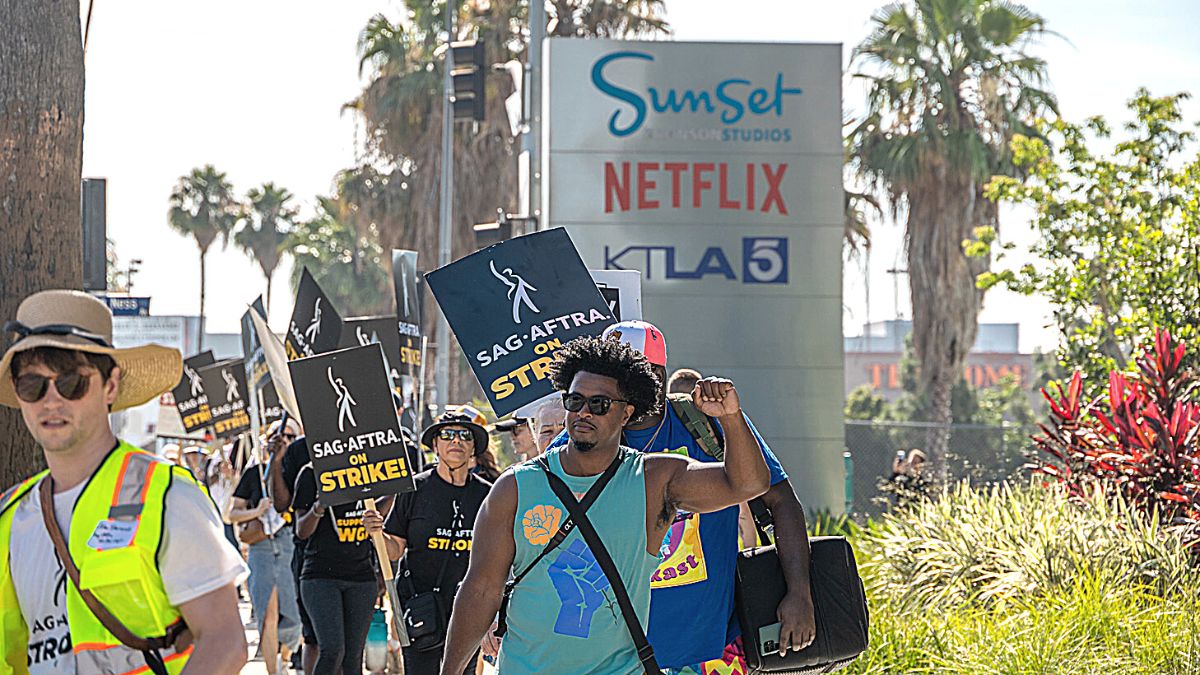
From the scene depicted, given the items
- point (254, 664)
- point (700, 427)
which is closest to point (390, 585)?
point (700, 427)

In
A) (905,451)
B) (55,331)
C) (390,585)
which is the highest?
(55,331)

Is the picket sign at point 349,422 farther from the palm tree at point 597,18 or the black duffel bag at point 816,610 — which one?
the palm tree at point 597,18

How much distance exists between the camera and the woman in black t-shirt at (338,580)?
888cm

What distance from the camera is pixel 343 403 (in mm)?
8383

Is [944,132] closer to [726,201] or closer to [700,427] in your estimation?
[726,201]

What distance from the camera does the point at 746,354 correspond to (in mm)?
17219

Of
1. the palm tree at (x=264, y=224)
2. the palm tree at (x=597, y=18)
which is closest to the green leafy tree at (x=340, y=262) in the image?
the palm tree at (x=264, y=224)

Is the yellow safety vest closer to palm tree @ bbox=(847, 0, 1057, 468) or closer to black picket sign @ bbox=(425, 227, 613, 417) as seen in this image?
black picket sign @ bbox=(425, 227, 613, 417)

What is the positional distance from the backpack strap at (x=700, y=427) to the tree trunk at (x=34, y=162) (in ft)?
6.77

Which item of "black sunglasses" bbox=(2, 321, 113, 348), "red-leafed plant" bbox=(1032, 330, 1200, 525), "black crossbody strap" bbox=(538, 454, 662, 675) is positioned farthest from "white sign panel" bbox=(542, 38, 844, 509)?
"black sunglasses" bbox=(2, 321, 113, 348)

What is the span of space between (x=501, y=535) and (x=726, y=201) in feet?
42.5

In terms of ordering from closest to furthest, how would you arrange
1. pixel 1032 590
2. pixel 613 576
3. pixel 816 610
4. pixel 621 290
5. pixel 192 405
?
pixel 613 576, pixel 816 610, pixel 621 290, pixel 1032 590, pixel 192 405

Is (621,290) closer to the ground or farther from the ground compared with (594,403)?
farther from the ground

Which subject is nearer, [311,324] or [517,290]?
[517,290]
